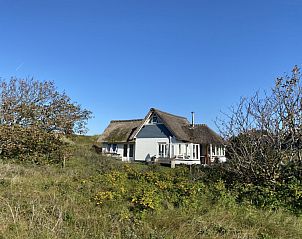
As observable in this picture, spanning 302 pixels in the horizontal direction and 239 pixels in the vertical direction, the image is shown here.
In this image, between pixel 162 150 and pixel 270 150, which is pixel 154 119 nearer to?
pixel 162 150

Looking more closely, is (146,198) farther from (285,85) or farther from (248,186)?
(285,85)

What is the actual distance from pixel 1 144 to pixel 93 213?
11.9 metres

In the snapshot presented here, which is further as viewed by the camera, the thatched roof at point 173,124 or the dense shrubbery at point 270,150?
the thatched roof at point 173,124

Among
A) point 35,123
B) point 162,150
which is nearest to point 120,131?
point 162,150

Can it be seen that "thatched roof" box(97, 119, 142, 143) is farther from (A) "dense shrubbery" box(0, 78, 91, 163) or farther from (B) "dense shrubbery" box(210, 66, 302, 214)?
(B) "dense shrubbery" box(210, 66, 302, 214)

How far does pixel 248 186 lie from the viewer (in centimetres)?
980

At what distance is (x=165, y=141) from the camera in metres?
37.3

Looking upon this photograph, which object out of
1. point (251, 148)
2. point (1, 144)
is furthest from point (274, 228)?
point (1, 144)

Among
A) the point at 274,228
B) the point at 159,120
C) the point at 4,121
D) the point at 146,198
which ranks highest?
the point at 159,120

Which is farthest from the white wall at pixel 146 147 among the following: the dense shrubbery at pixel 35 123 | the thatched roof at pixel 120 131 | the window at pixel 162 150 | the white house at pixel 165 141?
the dense shrubbery at pixel 35 123

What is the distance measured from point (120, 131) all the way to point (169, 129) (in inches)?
335

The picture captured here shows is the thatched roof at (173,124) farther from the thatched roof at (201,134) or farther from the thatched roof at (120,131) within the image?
the thatched roof at (120,131)

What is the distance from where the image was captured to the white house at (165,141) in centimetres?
3659

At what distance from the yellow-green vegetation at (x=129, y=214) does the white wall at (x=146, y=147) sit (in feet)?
91.1
